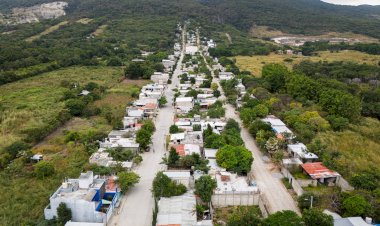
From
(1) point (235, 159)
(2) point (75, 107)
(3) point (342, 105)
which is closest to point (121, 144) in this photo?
(1) point (235, 159)

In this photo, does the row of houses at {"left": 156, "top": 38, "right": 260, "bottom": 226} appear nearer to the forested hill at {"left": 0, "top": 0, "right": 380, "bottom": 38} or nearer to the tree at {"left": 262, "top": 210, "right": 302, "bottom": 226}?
the tree at {"left": 262, "top": 210, "right": 302, "bottom": 226}

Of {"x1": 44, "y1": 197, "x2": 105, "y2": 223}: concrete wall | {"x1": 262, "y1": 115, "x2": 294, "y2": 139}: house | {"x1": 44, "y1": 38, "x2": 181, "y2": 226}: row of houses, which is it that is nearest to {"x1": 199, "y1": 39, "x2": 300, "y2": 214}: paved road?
{"x1": 262, "y1": 115, "x2": 294, "y2": 139}: house

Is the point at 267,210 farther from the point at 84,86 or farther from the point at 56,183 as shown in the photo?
the point at 84,86


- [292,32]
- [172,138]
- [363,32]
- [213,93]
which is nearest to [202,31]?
[292,32]

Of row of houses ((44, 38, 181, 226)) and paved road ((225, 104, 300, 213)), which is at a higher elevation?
row of houses ((44, 38, 181, 226))

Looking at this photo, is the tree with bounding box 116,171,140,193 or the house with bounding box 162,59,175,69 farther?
the house with bounding box 162,59,175,69

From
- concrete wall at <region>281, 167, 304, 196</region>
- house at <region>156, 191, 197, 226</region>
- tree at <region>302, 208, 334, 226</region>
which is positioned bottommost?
concrete wall at <region>281, 167, 304, 196</region>

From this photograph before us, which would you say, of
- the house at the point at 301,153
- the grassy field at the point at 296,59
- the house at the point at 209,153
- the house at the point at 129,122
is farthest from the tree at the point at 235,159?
the grassy field at the point at 296,59
